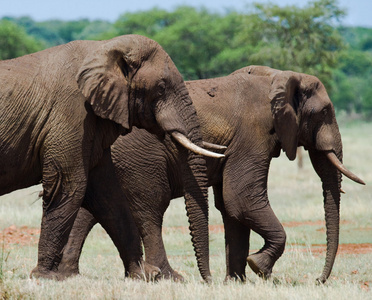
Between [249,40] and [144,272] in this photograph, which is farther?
[249,40]

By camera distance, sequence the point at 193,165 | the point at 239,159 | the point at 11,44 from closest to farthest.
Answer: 1. the point at 193,165
2. the point at 239,159
3. the point at 11,44

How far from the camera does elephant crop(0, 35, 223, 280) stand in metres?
7.43

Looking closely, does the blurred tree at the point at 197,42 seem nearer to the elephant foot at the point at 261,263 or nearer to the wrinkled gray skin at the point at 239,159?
the wrinkled gray skin at the point at 239,159

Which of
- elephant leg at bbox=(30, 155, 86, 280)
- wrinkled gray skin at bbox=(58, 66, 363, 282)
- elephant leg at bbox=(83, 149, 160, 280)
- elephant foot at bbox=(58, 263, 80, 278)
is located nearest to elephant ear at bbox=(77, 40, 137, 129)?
elephant leg at bbox=(30, 155, 86, 280)

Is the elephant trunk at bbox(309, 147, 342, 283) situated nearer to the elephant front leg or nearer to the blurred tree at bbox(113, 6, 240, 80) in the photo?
the elephant front leg

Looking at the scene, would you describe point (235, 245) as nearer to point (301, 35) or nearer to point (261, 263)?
point (261, 263)

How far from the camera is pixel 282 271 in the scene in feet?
34.1

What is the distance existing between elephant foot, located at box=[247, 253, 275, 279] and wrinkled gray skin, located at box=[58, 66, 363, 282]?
11mm

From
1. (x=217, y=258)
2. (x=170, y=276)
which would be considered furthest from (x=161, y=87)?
(x=217, y=258)

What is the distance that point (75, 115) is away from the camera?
7469 millimetres

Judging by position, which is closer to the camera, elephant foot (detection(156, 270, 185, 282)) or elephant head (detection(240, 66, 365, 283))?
elephant foot (detection(156, 270, 185, 282))

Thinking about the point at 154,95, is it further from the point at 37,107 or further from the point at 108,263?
the point at 108,263

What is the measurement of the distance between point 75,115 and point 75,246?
2.60m

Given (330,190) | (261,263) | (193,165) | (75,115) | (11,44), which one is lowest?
(11,44)
